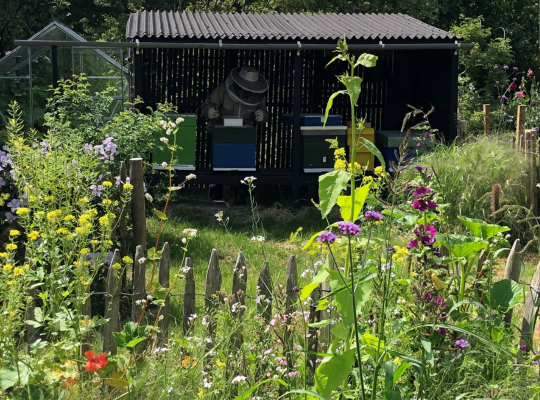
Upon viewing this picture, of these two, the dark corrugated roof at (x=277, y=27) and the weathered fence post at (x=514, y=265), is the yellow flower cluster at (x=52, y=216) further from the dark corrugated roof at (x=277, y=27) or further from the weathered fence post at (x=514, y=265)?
the dark corrugated roof at (x=277, y=27)

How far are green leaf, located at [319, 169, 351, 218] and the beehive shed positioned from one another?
7.64 metres

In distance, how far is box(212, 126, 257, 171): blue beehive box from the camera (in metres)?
10.3

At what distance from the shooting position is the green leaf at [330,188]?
268 cm

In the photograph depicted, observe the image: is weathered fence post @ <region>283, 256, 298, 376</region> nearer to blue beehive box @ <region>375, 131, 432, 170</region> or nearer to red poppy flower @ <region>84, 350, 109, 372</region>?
red poppy flower @ <region>84, 350, 109, 372</region>

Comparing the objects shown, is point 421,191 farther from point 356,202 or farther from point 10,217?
point 10,217

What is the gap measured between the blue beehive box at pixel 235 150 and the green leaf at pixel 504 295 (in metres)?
6.91

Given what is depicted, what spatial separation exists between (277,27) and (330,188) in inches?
347

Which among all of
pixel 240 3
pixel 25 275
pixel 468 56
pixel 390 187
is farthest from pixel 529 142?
pixel 240 3

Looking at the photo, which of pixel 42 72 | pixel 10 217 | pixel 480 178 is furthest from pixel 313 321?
pixel 42 72

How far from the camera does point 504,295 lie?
12.0 feet

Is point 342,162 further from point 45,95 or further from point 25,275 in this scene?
point 45,95

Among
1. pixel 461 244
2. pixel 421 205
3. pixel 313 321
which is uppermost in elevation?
pixel 421 205

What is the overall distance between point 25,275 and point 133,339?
0.65m

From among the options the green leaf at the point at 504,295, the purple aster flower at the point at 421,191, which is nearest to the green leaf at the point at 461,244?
the green leaf at the point at 504,295
